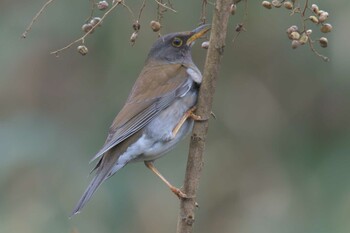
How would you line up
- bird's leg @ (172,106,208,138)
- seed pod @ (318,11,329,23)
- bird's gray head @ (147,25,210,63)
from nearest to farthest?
1. seed pod @ (318,11,329,23)
2. bird's leg @ (172,106,208,138)
3. bird's gray head @ (147,25,210,63)

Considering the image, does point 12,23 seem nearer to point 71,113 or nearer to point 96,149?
point 71,113

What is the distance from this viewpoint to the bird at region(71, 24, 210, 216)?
17.2 ft

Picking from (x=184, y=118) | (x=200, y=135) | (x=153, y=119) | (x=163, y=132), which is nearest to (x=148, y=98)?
(x=153, y=119)

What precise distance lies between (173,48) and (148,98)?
0.55m

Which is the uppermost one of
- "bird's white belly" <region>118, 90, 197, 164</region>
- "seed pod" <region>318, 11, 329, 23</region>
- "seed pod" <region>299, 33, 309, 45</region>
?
"seed pod" <region>318, 11, 329, 23</region>

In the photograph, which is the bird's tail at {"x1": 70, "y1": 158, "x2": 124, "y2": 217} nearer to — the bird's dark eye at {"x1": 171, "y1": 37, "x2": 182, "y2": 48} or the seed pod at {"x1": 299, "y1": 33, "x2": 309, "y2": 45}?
the bird's dark eye at {"x1": 171, "y1": 37, "x2": 182, "y2": 48}

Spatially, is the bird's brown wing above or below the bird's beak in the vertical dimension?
below

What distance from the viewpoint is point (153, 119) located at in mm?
5457

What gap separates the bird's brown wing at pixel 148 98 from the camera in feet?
17.5

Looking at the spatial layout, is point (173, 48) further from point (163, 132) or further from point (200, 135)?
point (200, 135)

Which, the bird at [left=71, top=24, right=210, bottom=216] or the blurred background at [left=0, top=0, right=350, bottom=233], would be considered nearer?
the bird at [left=71, top=24, right=210, bottom=216]

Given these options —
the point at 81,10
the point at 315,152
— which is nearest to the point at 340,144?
the point at 315,152

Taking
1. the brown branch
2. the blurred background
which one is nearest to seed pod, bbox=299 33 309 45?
the brown branch

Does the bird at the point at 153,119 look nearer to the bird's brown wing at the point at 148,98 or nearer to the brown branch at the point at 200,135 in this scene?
the bird's brown wing at the point at 148,98
